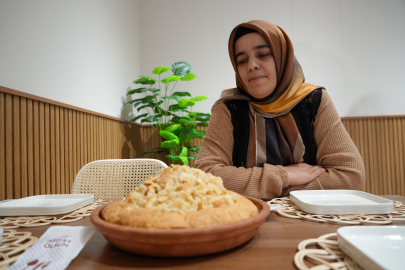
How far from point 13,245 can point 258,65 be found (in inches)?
52.5

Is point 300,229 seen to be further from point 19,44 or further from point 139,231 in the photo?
point 19,44

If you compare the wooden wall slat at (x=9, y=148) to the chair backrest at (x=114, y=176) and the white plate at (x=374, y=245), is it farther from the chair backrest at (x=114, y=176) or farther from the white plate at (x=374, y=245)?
the white plate at (x=374, y=245)

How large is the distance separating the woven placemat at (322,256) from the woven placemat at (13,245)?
0.48 metres

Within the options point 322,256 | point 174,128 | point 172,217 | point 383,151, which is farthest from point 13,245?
point 383,151

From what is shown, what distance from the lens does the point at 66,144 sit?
6.88 ft

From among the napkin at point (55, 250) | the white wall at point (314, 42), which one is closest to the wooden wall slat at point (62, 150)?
the napkin at point (55, 250)

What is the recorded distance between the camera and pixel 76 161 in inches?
88.7

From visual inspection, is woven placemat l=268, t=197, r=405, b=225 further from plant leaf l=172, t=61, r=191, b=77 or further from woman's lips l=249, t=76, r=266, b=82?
plant leaf l=172, t=61, r=191, b=77

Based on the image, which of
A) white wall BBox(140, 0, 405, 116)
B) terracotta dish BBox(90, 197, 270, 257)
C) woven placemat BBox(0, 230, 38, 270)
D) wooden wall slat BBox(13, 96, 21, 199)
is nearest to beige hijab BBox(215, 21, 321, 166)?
terracotta dish BBox(90, 197, 270, 257)

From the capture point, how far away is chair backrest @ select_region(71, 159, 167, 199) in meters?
1.43

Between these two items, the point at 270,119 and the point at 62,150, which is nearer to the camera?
the point at 270,119

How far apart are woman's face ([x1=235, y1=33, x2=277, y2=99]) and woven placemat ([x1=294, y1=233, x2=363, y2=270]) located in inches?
43.5

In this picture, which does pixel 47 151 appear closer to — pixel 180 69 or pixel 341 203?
pixel 341 203

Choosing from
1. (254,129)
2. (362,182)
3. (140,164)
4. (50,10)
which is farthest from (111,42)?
(362,182)
